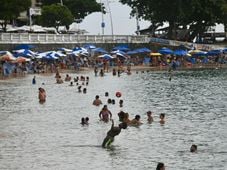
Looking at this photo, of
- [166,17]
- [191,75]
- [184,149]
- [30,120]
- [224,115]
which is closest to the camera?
[184,149]

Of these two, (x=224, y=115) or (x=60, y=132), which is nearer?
(x=60, y=132)

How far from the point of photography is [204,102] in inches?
1960

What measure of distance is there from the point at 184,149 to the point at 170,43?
230 ft

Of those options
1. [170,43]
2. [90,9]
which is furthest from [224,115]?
[90,9]

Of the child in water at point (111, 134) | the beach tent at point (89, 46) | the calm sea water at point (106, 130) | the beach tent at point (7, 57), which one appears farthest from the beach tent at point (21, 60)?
the child in water at point (111, 134)

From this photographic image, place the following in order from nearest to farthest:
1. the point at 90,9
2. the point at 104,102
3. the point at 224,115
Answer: the point at 224,115 → the point at 104,102 → the point at 90,9

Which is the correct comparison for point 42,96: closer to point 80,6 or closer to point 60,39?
point 60,39

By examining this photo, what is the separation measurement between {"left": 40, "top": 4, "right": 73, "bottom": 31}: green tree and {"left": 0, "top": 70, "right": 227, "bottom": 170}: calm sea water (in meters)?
39.0

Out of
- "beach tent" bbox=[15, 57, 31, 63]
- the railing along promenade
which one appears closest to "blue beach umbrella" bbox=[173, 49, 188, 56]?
the railing along promenade

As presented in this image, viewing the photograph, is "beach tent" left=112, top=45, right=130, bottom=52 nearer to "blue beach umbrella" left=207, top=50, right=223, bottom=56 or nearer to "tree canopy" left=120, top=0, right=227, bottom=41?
"blue beach umbrella" left=207, top=50, right=223, bottom=56

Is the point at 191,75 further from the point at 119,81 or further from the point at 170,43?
the point at 170,43

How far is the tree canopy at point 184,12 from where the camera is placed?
10319cm

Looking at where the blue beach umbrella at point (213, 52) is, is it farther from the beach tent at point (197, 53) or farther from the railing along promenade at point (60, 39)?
the railing along promenade at point (60, 39)

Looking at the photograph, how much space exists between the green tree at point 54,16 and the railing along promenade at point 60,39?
989 cm
